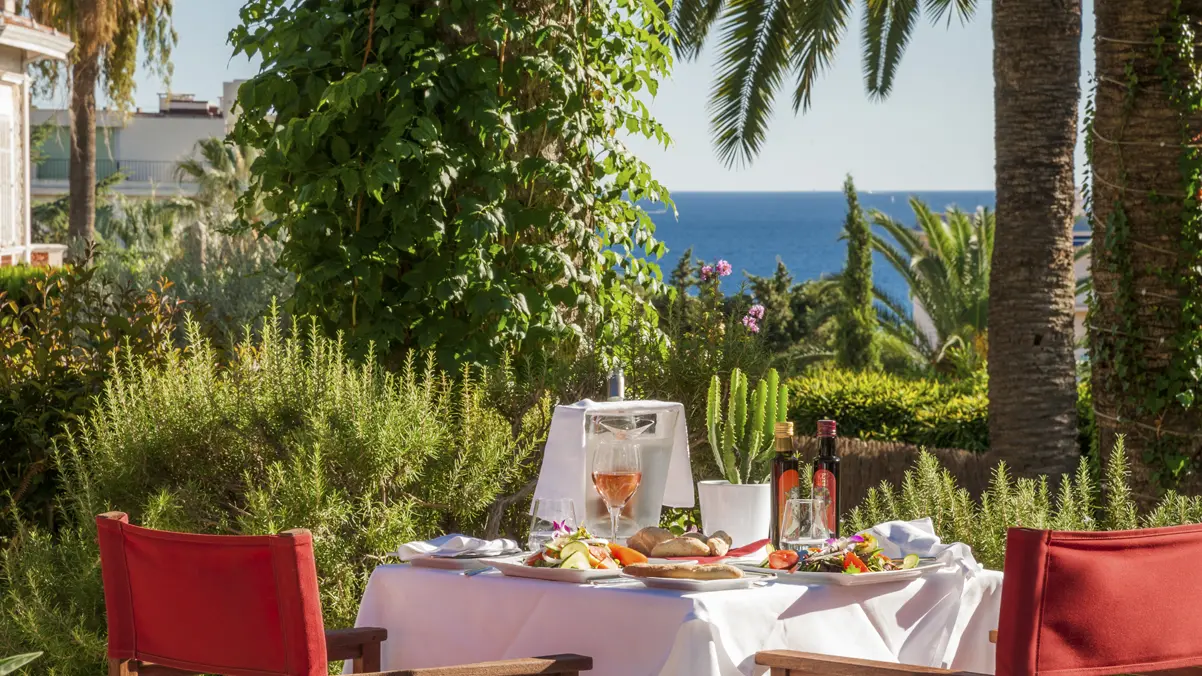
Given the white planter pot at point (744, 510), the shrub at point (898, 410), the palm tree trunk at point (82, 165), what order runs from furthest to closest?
1. the palm tree trunk at point (82, 165)
2. the shrub at point (898, 410)
3. the white planter pot at point (744, 510)

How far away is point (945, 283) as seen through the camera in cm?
2262

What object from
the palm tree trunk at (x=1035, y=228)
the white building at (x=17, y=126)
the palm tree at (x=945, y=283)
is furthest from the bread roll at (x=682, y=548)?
the palm tree at (x=945, y=283)

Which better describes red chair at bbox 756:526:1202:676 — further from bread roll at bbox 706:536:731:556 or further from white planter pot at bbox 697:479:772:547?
white planter pot at bbox 697:479:772:547

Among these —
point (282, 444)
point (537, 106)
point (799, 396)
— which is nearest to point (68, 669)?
point (282, 444)

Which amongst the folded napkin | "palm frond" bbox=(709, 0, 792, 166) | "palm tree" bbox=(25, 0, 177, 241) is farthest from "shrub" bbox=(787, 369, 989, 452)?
"palm tree" bbox=(25, 0, 177, 241)

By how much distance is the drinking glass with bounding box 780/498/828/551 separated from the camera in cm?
302

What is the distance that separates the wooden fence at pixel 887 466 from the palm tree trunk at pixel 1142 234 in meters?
1.84

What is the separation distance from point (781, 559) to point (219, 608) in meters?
1.11

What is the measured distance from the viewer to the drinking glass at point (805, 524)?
3.02m

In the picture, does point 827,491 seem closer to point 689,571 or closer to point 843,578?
point 843,578

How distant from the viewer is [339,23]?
550 centimetres

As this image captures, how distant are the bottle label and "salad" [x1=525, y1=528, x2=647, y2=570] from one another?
0.45m

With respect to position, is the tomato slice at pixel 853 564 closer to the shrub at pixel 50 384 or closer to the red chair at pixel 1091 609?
the red chair at pixel 1091 609

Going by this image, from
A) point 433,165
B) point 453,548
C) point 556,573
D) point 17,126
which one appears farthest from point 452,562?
point 17,126
